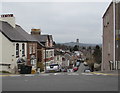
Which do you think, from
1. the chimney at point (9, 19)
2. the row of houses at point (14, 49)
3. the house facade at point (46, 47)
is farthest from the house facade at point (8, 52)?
the house facade at point (46, 47)

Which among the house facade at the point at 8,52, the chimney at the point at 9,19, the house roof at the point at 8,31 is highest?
the chimney at the point at 9,19

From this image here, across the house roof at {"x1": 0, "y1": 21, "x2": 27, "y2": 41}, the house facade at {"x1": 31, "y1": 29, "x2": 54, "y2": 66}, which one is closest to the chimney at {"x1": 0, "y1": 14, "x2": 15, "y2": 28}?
the house roof at {"x1": 0, "y1": 21, "x2": 27, "y2": 41}

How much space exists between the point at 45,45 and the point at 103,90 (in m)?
31.7

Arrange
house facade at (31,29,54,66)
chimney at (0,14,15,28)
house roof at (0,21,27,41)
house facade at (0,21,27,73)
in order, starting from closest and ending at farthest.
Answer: house facade at (0,21,27,73) → house roof at (0,21,27,41) → chimney at (0,14,15,28) → house facade at (31,29,54,66)

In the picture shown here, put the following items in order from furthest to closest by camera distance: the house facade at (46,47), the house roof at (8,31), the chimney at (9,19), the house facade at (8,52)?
the house facade at (46,47) < the chimney at (9,19) < the house roof at (8,31) < the house facade at (8,52)

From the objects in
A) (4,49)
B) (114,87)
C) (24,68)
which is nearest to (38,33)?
(4,49)

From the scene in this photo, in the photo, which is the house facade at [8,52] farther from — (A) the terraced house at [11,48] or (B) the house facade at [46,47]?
(B) the house facade at [46,47]

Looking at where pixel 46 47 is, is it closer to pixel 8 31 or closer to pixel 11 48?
pixel 8 31

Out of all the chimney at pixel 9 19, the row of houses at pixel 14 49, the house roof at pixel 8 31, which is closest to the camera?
the row of houses at pixel 14 49

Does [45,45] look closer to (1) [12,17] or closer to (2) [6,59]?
(1) [12,17]

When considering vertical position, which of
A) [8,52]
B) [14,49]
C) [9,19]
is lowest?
[8,52]

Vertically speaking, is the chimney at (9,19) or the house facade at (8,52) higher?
the chimney at (9,19)

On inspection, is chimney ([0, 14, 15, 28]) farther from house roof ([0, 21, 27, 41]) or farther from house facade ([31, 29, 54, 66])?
house facade ([31, 29, 54, 66])

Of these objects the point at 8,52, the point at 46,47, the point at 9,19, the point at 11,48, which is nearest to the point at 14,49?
the point at 11,48
